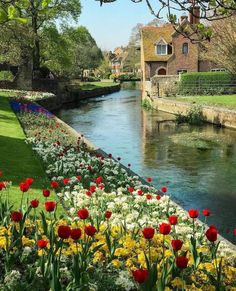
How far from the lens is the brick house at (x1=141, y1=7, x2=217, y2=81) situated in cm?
5825

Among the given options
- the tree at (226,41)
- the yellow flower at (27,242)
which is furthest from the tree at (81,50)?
the yellow flower at (27,242)

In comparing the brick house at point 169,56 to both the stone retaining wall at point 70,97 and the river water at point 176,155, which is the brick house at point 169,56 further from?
the river water at point 176,155

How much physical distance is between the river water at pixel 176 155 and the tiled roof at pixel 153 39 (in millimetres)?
22425

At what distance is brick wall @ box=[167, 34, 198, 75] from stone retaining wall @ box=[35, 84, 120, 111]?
38.2 feet

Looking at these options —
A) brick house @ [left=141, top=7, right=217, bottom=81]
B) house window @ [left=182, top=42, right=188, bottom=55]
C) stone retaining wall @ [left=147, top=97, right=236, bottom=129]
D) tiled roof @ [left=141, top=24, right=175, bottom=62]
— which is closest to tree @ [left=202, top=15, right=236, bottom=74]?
stone retaining wall @ [left=147, top=97, right=236, bottom=129]

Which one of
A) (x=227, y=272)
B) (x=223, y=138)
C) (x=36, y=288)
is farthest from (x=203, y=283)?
(x=223, y=138)

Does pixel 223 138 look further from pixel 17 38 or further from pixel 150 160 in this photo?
pixel 17 38

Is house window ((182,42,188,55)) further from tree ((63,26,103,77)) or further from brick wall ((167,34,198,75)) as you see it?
tree ((63,26,103,77))

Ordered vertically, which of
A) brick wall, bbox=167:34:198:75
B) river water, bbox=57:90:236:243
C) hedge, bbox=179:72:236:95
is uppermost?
brick wall, bbox=167:34:198:75

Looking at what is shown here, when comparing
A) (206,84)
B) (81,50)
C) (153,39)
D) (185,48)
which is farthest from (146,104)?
(81,50)

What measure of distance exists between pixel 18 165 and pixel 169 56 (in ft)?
163

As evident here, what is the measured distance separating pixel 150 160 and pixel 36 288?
1511 cm

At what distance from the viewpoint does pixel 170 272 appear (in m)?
4.69

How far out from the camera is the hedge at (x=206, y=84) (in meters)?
45.4
